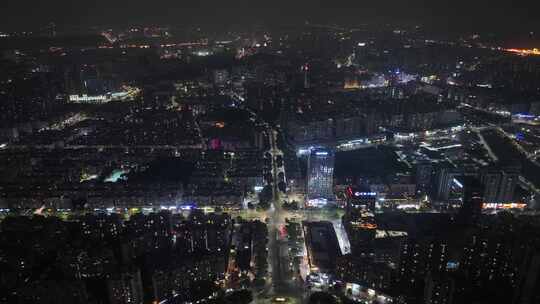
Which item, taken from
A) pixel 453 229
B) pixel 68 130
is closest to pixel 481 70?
pixel 453 229

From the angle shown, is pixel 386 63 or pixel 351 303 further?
pixel 386 63

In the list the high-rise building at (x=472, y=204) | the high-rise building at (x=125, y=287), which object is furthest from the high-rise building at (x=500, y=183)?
the high-rise building at (x=125, y=287)

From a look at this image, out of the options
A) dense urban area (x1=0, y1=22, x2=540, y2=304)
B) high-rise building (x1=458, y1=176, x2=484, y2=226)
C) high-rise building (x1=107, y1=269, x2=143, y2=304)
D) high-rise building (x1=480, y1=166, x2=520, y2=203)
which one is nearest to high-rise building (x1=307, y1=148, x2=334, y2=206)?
dense urban area (x1=0, y1=22, x2=540, y2=304)

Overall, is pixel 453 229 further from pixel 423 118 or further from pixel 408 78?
pixel 408 78

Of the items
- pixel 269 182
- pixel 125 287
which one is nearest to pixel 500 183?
pixel 269 182

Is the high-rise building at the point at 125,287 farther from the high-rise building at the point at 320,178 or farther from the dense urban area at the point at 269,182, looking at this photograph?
the high-rise building at the point at 320,178

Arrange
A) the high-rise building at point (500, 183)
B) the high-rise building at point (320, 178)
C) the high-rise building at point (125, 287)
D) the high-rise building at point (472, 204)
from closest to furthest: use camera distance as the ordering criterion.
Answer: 1. the high-rise building at point (125, 287)
2. the high-rise building at point (472, 204)
3. the high-rise building at point (500, 183)
4. the high-rise building at point (320, 178)

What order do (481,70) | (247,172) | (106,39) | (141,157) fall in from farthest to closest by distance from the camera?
(106,39), (481,70), (141,157), (247,172)
